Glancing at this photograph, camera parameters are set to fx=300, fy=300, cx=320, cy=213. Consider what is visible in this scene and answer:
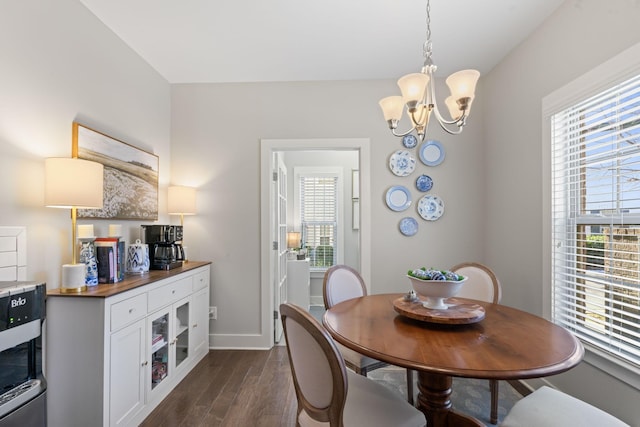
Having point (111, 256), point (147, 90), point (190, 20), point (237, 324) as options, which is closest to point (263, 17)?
point (190, 20)

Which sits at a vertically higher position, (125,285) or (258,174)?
(258,174)

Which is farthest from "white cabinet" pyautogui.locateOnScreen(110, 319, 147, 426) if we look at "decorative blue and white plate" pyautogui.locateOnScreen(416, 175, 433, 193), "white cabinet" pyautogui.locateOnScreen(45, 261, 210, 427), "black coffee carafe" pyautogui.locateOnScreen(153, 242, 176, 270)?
"decorative blue and white plate" pyautogui.locateOnScreen(416, 175, 433, 193)

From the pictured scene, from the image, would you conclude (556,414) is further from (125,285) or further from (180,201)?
(180,201)

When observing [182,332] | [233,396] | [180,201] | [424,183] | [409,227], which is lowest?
[233,396]

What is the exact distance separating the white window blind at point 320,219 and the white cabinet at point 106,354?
100 inches

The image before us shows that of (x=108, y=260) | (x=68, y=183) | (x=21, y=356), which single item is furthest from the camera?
(x=108, y=260)

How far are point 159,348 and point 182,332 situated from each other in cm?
35

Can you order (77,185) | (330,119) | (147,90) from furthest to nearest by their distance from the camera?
(330,119) → (147,90) → (77,185)

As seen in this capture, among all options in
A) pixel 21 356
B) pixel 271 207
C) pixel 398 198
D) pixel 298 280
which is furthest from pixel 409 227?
pixel 21 356

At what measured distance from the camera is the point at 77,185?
5.33ft

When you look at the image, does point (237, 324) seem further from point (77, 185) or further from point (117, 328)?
point (77, 185)

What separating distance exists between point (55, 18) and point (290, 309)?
220 cm

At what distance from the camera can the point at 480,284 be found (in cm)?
217

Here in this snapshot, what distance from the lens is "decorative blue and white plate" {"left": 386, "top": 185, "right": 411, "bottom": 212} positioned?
9.59 feet
